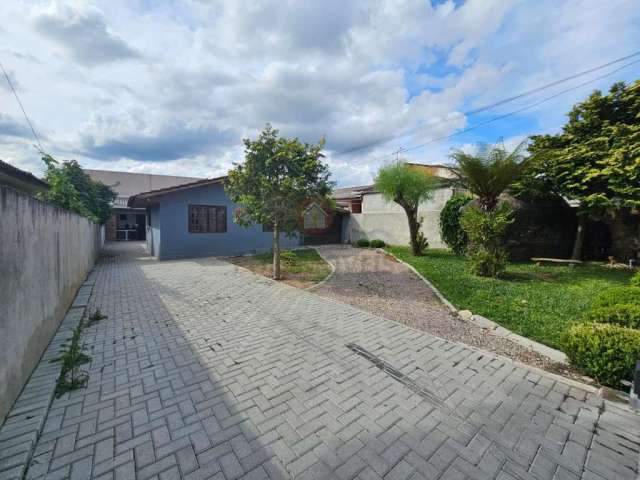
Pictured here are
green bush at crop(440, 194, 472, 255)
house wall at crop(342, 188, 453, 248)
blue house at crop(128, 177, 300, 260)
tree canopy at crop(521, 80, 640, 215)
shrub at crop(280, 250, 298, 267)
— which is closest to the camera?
tree canopy at crop(521, 80, 640, 215)

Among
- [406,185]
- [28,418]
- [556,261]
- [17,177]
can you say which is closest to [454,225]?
[406,185]

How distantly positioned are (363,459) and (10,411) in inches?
127

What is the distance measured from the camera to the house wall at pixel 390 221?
15.2 meters

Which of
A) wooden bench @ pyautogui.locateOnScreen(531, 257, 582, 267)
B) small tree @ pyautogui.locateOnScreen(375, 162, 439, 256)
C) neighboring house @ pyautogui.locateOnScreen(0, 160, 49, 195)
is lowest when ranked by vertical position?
wooden bench @ pyautogui.locateOnScreen(531, 257, 582, 267)

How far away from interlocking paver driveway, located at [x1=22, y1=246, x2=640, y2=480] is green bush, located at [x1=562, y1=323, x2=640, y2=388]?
444 millimetres

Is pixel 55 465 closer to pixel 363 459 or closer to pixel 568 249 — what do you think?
pixel 363 459

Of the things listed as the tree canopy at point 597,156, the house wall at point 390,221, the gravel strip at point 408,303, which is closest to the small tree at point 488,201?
the tree canopy at point 597,156

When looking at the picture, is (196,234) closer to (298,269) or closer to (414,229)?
(298,269)

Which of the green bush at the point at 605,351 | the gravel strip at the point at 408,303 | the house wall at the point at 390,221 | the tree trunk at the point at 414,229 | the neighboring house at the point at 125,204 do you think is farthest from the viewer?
the neighboring house at the point at 125,204

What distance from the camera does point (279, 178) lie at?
26.4 ft

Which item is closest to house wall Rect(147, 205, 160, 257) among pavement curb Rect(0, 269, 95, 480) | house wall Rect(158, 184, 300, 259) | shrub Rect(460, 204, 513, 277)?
house wall Rect(158, 184, 300, 259)

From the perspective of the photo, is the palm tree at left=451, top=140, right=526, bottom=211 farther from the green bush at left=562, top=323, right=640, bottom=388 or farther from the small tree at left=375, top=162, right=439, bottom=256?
the green bush at left=562, top=323, right=640, bottom=388

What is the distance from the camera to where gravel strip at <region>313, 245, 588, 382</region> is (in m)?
4.03

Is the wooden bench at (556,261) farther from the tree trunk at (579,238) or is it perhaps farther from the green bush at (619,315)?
the green bush at (619,315)
